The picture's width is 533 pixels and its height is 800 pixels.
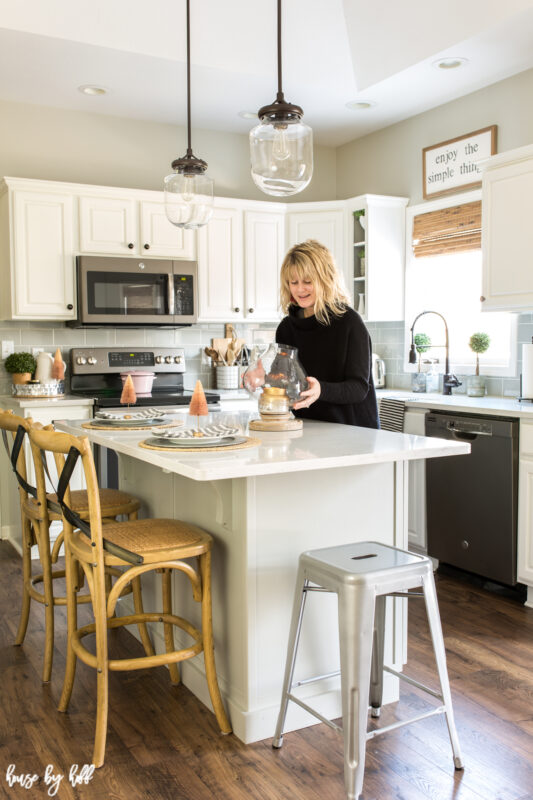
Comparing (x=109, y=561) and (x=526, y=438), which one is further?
(x=526, y=438)

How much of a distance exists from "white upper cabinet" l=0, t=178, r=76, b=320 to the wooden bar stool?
2.16 meters

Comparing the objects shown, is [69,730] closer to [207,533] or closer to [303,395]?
[207,533]

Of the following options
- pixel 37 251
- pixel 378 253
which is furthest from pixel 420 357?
pixel 37 251

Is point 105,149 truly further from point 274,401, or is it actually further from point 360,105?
point 274,401

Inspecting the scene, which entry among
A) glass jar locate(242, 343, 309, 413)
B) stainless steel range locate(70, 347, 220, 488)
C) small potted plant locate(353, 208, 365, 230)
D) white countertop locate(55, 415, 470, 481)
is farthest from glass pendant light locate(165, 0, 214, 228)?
small potted plant locate(353, 208, 365, 230)

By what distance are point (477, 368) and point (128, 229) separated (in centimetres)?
230

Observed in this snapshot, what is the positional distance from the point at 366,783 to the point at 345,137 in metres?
4.55

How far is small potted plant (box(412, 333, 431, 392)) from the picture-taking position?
4617mm

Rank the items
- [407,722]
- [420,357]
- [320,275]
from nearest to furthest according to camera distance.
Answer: [407,722], [320,275], [420,357]

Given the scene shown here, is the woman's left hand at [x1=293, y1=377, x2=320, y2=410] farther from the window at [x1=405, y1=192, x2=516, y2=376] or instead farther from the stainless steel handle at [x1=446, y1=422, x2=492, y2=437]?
the window at [x1=405, y1=192, x2=516, y2=376]

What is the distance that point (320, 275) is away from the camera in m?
2.71

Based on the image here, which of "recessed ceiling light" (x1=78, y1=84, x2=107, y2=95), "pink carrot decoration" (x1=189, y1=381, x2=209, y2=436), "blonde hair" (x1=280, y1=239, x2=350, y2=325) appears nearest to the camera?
"pink carrot decoration" (x1=189, y1=381, x2=209, y2=436)

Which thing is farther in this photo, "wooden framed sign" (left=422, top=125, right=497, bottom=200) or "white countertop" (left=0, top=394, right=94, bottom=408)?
"wooden framed sign" (left=422, top=125, right=497, bottom=200)

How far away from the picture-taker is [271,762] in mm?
2014
